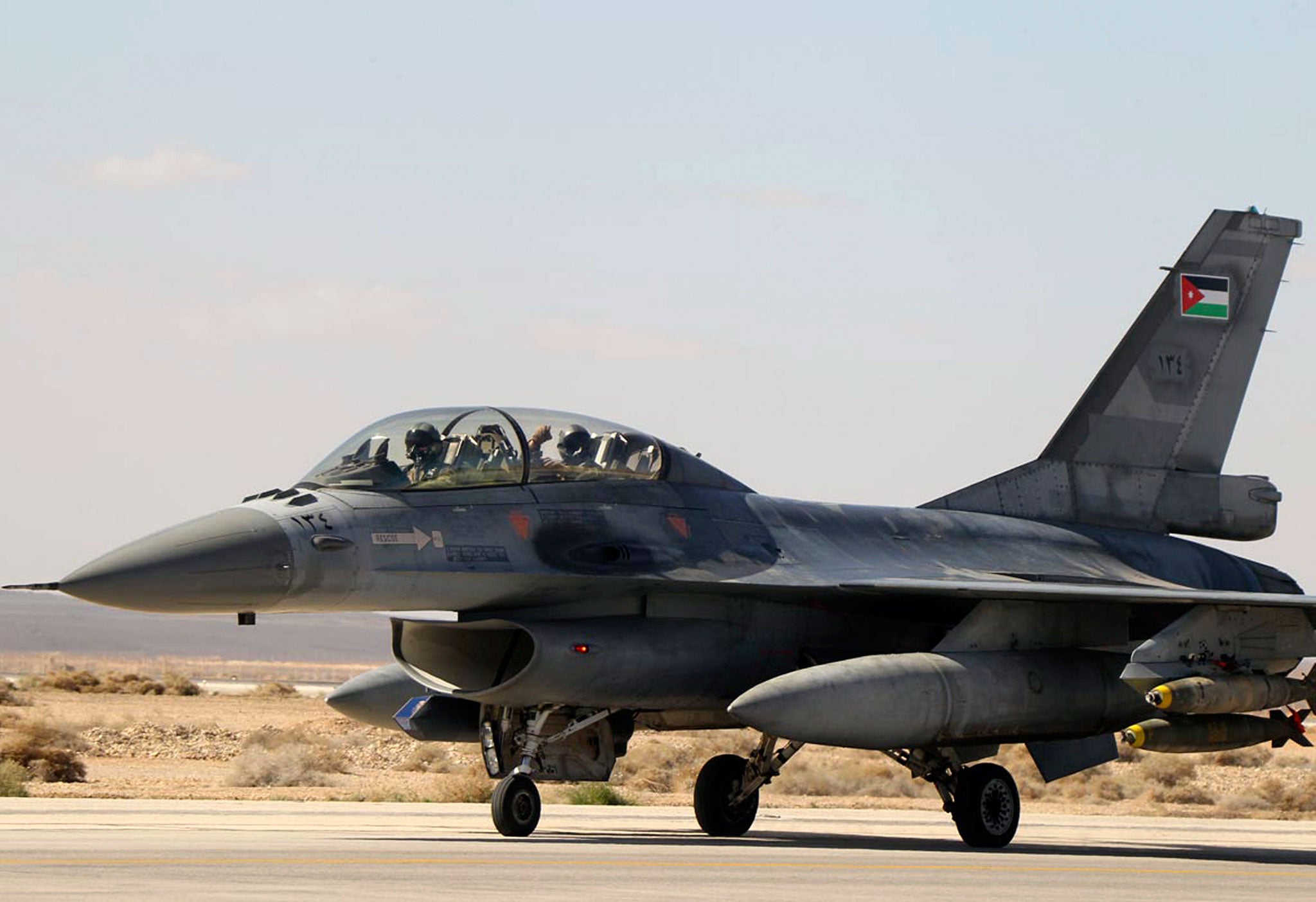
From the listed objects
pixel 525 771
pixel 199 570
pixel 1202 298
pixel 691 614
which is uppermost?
pixel 1202 298

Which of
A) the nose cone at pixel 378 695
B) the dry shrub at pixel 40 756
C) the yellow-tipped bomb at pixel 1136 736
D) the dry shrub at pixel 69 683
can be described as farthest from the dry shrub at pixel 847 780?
the dry shrub at pixel 69 683

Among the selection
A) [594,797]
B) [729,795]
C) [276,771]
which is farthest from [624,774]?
[729,795]

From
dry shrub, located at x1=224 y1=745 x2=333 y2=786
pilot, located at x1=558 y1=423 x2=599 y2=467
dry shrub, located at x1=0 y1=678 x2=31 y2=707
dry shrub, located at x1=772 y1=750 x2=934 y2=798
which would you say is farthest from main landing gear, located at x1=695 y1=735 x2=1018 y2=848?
dry shrub, located at x1=0 y1=678 x2=31 y2=707

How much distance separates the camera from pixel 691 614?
58.5 ft

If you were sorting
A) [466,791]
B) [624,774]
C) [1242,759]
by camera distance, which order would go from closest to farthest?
[466,791] < [624,774] < [1242,759]

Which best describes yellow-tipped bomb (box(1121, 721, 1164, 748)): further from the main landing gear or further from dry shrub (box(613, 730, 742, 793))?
dry shrub (box(613, 730, 742, 793))

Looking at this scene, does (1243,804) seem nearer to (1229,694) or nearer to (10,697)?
(1229,694)

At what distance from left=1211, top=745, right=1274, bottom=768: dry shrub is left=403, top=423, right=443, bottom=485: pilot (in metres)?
22.0

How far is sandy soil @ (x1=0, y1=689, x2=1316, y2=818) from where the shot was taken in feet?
88.4

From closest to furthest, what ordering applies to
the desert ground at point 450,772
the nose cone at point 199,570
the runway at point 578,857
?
the runway at point 578,857 → the nose cone at point 199,570 → the desert ground at point 450,772

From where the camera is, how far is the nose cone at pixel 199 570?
49.6 feet

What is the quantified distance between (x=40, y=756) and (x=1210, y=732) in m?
16.3

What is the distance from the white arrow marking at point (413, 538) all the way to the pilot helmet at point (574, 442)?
153cm

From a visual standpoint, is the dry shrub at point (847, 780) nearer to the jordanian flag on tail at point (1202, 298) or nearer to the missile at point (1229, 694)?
the jordanian flag on tail at point (1202, 298)
